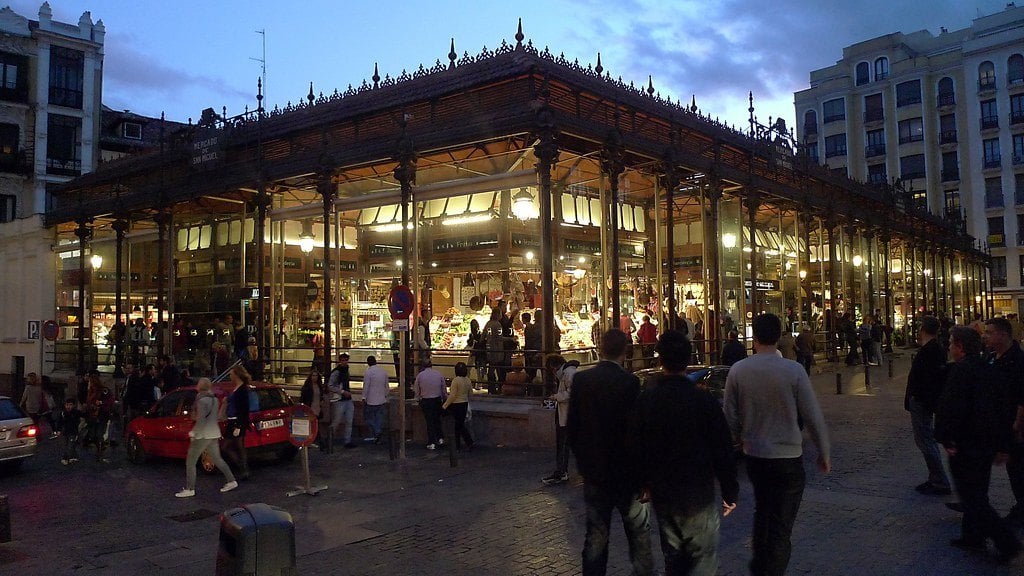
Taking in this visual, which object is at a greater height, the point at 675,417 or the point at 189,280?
the point at 189,280

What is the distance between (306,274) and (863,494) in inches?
652

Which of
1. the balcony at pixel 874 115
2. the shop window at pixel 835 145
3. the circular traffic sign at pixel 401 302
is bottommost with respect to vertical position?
the circular traffic sign at pixel 401 302

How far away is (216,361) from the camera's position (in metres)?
18.8

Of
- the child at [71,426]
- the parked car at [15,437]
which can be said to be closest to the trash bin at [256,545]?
the parked car at [15,437]

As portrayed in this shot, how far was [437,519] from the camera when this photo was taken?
323 inches

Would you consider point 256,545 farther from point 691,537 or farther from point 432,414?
point 432,414

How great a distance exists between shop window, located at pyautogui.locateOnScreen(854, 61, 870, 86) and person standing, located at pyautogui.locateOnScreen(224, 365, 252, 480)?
6578 cm

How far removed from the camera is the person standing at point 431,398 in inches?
503

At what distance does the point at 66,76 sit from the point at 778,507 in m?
46.4

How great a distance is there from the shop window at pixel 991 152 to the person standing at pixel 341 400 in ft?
190

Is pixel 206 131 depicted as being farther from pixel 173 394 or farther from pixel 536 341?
pixel 536 341

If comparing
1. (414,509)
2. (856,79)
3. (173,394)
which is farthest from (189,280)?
(856,79)

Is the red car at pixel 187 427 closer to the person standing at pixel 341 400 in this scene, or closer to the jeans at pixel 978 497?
the person standing at pixel 341 400

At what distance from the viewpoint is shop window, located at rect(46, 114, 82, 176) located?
130 feet
